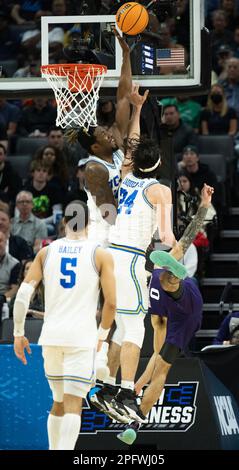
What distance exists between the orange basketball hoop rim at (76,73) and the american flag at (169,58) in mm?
635

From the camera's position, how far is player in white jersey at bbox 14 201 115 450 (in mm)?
11555

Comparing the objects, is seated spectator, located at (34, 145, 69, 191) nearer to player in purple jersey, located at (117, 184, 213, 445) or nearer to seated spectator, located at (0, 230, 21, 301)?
seated spectator, located at (0, 230, 21, 301)

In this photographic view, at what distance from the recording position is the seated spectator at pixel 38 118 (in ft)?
64.1

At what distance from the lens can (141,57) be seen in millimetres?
12773

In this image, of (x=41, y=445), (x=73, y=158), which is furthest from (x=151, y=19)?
(x=73, y=158)

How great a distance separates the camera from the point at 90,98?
13000 mm

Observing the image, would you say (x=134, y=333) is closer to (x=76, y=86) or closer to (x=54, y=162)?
(x=76, y=86)

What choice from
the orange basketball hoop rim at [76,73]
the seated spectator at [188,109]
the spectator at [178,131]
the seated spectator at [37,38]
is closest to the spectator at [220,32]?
the seated spectator at [188,109]

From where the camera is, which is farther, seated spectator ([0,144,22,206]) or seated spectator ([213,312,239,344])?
seated spectator ([0,144,22,206])

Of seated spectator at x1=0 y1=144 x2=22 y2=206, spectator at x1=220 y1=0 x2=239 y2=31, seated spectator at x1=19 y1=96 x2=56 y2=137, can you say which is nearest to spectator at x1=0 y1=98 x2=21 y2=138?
seated spectator at x1=19 y1=96 x2=56 y2=137

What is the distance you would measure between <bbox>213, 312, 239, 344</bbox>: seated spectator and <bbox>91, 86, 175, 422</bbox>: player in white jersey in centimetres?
267

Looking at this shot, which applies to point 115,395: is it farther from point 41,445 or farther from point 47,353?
point 41,445

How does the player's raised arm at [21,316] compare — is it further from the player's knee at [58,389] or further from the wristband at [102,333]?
the wristband at [102,333]

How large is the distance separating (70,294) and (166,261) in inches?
36.3
